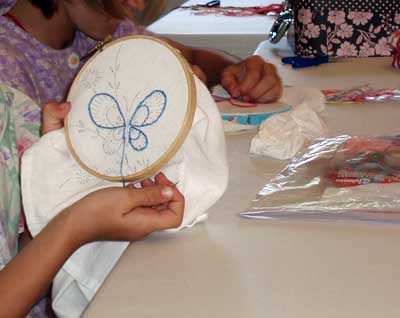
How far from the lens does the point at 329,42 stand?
4.34 ft

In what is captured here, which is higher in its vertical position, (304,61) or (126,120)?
(126,120)

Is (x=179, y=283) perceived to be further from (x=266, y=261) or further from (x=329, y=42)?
(x=329, y=42)

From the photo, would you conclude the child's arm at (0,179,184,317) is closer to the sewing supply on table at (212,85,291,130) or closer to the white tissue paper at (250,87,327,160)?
the white tissue paper at (250,87,327,160)

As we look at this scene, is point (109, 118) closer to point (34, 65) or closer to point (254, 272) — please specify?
point (254, 272)

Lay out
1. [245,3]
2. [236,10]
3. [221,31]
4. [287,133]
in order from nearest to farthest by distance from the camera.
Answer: [287,133] → [221,31] → [236,10] → [245,3]

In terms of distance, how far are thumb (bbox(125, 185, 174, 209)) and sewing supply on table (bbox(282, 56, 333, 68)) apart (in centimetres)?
74

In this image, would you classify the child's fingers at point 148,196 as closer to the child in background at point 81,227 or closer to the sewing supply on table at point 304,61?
the child in background at point 81,227

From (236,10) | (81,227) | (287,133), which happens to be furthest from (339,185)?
(236,10)

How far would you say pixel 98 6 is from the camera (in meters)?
0.97

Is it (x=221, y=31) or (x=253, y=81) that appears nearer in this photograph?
(x=253, y=81)

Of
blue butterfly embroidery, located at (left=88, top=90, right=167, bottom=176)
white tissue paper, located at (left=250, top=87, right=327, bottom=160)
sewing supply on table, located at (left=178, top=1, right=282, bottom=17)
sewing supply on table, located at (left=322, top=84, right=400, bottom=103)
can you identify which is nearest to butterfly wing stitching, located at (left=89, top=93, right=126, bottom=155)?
blue butterfly embroidery, located at (left=88, top=90, right=167, bottom=176)

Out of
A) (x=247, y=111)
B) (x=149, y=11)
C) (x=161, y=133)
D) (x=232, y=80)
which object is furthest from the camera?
(x=149, y=11)

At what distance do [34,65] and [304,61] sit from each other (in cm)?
53

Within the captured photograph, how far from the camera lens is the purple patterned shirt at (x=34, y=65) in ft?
3.09
